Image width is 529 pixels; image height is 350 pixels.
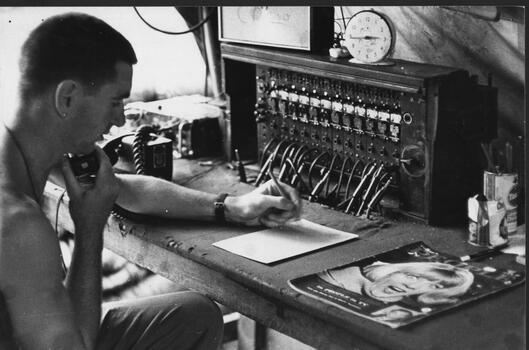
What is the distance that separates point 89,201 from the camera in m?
2.29

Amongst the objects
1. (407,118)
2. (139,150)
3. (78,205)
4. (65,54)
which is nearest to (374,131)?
(407,118)

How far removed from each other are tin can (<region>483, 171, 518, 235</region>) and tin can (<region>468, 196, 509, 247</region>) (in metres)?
0.03

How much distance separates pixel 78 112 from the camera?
206cm

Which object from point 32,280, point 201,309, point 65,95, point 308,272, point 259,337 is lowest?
point 259,337

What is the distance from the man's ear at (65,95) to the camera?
6.51 feet

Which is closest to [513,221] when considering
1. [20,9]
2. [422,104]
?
[422,104]

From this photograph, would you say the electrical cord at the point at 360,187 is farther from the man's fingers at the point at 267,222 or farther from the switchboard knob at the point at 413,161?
the man's fingers at the point at 267,222

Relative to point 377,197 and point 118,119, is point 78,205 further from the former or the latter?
point 377,197

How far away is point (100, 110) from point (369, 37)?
962mm

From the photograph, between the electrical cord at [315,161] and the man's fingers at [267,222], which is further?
the electrical cord at [315,161]

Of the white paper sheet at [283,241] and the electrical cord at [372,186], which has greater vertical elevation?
the electrical cord at [372,186]

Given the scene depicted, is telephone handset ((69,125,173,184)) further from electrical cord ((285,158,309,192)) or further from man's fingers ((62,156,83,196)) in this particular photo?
man's fingers ((62,156,83,196))

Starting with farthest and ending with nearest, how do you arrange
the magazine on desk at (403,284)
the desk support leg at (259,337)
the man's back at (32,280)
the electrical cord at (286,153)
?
1. the desk support leg at (259,337)
2. the electrical cord at (286,153)
3. the magazine on desk at (403,284)
4. the man's back at (32,280)

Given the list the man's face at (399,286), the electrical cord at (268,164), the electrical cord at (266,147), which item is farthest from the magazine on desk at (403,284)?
the electrical cord at (266,147)
